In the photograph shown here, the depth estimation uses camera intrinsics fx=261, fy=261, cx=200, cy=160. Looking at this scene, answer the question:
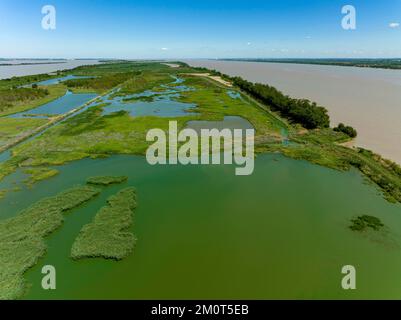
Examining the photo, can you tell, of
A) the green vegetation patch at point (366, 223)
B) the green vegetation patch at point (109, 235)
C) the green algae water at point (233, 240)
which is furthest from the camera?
the green vegetation patch at point (366, 223)

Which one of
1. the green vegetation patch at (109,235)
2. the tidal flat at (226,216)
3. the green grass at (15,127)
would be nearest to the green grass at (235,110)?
the tidal flat at (226,216)

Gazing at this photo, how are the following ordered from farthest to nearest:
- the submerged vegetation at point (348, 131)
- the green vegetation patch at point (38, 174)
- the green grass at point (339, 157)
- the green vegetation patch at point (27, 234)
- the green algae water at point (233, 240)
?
the submerged vegetation at point (348, 131), the green vegetation patch at point (38, 174), the green grass at point (339, 157), the green vegetation patch at point (27, 234), the green algae water at point (233, 240)

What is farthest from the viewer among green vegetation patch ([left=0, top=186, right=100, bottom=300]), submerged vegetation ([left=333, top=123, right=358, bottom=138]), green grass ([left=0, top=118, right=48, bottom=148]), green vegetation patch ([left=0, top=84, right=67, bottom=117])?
green vegetation patch ([left=0, top=84, right=67, bottom=117])

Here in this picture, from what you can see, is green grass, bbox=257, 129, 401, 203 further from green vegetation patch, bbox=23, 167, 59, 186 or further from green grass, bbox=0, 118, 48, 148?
green grass, bbox=0, 118, 48, 148

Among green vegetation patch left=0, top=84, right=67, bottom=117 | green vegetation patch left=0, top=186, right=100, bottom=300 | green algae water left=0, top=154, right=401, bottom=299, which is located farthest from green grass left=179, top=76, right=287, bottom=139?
green vegetation patch left=0, top=84, right=67, bottom=117

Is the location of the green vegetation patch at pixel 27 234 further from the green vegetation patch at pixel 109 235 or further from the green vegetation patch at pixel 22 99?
the green vegetation patch at pixel 22 99
